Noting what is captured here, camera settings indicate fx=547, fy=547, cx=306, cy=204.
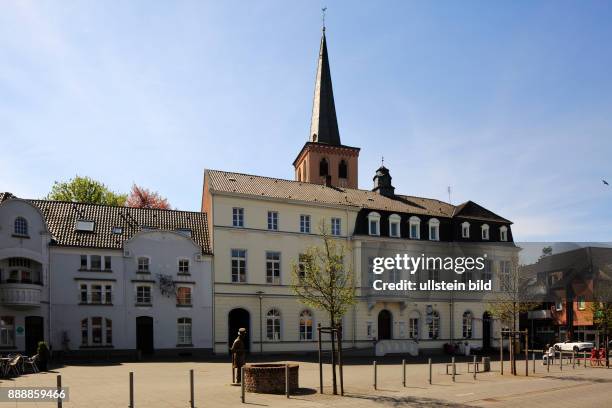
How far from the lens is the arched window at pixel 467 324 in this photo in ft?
155

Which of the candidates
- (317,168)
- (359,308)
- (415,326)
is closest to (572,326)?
(415,326)

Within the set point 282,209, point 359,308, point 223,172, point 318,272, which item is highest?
point 223,172

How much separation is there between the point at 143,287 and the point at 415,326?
22209 millimetres

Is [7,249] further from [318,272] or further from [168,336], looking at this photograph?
[318,272]

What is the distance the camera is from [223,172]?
142ft

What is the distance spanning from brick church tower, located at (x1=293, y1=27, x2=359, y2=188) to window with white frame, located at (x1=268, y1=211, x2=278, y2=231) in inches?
762

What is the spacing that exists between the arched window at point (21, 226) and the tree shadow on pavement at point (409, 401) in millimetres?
23970

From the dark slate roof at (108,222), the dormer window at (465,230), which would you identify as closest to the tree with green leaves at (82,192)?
the dark slate roof at (108,222)

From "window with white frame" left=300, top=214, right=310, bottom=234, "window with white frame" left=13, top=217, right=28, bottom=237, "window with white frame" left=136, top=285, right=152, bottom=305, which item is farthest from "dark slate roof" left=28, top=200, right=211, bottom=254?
"window with white frame" left=300, top=214, right=310, bottom=234

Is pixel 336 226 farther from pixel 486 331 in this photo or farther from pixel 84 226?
pixel 84 226

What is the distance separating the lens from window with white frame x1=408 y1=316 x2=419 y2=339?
4478cm

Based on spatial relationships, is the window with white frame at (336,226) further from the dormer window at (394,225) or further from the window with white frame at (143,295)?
the window with white frame at (143,295)

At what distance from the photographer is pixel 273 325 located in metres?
40.1

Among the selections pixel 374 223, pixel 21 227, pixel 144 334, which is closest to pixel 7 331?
pixel 21 227
